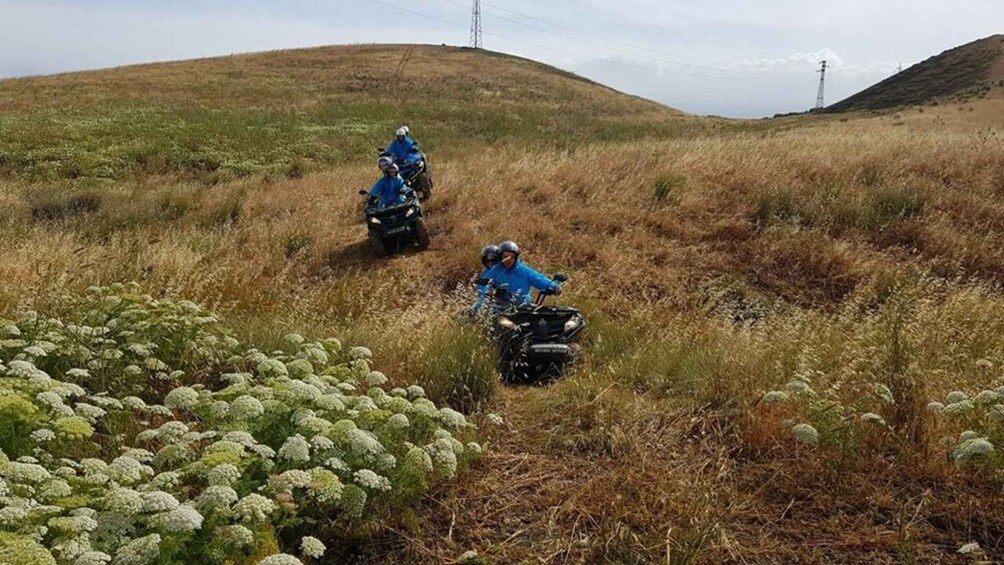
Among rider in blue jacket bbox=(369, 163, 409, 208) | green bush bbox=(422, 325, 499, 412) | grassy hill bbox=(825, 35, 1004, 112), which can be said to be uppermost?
grassy hill bbox=(825, 35, 1004, 112)

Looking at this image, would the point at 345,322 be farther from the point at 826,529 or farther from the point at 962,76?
the point at 962,76

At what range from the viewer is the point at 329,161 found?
66.5 feet

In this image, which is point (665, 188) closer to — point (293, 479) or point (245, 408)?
point (245, 408)

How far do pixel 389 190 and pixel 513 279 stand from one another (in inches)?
174

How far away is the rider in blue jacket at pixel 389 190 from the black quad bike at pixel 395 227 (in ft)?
1.06

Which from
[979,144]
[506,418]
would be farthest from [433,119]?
[506,418]

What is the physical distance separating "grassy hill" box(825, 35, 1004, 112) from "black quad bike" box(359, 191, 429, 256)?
41587mm

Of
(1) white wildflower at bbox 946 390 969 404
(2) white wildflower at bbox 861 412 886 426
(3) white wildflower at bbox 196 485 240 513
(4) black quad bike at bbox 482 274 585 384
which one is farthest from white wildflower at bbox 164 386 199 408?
(1) white wildflower at bbox 946 390 969 404

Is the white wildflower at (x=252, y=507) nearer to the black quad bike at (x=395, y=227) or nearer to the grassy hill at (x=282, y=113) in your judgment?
the black quad bike at (x=395, y=227)

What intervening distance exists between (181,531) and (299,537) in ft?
2.42

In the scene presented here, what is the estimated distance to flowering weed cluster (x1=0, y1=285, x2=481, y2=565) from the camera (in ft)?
→ 6.66

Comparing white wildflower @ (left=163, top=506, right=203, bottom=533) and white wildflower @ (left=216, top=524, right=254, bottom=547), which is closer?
white wildflower @ (left=163, top=506, right=203, bottom=533)

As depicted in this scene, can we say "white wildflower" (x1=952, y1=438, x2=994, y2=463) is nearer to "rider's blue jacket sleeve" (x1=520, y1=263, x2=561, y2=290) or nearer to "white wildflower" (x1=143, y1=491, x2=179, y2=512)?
"white wildflower" (x1=143, y1=491, x2=179, y2=512)

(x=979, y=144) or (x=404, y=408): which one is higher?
(x=979, y=144)
